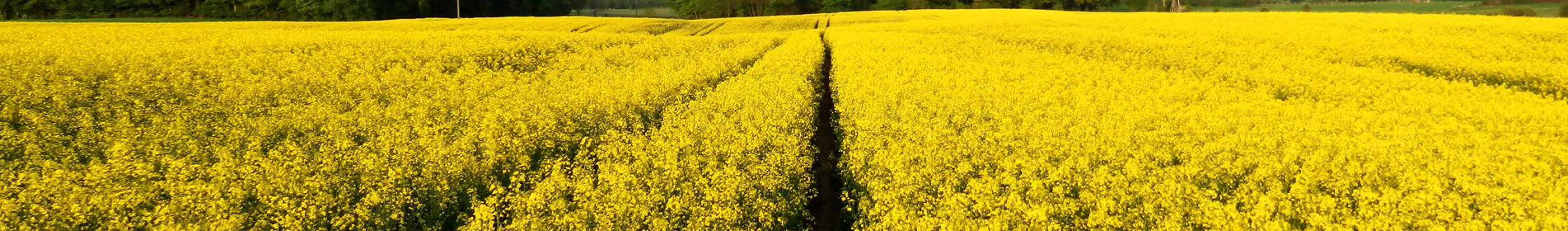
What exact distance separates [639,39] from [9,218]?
799 inches

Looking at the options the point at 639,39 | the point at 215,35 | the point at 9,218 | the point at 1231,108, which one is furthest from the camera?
the point at 639,39

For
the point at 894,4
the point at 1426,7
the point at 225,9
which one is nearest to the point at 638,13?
the point at 894,4

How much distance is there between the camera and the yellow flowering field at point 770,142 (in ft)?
19.1

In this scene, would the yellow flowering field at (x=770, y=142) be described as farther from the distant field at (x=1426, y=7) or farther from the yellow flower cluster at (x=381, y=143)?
the distant field at (x=1426, y=7)

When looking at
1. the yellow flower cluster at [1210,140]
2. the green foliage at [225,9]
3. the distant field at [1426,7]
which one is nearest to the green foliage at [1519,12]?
the distant field at [1426,7]

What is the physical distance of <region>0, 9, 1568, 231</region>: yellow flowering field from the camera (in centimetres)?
583

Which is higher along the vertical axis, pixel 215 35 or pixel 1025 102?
pixel 215 35

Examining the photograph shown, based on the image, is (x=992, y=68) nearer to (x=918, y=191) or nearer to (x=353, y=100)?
(x=918, y=191)

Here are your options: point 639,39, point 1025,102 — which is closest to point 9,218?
point 1025,102

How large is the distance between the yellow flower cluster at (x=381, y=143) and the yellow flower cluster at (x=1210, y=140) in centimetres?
150

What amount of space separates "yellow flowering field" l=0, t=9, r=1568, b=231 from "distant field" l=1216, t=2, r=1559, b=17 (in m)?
28.4

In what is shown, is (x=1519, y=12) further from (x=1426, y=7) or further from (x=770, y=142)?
(x=770, y=142)

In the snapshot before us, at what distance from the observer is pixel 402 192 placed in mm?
6480

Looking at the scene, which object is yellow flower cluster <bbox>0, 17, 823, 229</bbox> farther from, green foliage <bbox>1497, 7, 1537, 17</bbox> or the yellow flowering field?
green foliage <bbox>1497, 7, 1537, 17</bbox>
